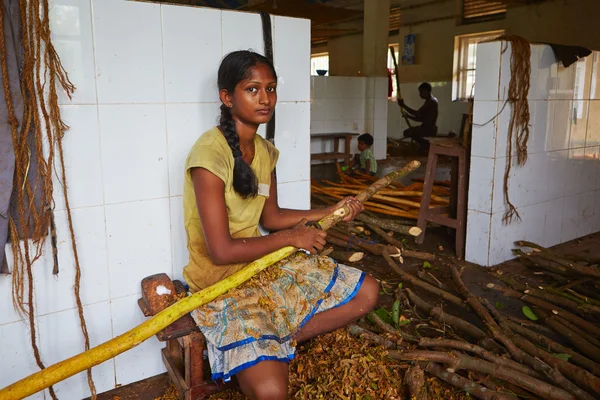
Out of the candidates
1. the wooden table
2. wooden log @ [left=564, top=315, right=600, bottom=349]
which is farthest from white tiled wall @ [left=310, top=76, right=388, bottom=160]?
wooden log @ [left=564, top=315, right=600, bottom=349]

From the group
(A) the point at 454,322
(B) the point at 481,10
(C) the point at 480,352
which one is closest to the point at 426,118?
(B) the point at 481,10

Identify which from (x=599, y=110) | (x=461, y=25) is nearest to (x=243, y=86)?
(x=599, y=110)

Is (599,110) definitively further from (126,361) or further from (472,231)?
(126,361)

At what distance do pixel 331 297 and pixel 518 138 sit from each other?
261 cm

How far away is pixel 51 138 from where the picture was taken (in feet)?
7.34

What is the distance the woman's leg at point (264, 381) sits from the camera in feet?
6.57

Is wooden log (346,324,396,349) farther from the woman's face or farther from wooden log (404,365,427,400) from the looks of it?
the woman's face

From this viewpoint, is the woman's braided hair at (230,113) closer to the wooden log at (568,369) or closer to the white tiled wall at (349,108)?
the wooden log at (568,369)

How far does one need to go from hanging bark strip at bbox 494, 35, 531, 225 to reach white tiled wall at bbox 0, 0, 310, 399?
85.0 inches

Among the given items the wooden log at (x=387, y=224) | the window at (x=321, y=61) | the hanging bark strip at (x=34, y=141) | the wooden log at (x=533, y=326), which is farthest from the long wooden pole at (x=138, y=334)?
the window at (x=321, y=61)

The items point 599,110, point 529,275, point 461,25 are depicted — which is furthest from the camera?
point 461,25

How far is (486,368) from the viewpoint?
2.43 meters

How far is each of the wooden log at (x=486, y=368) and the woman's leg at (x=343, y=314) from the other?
27 cm

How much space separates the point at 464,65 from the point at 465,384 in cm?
1248
